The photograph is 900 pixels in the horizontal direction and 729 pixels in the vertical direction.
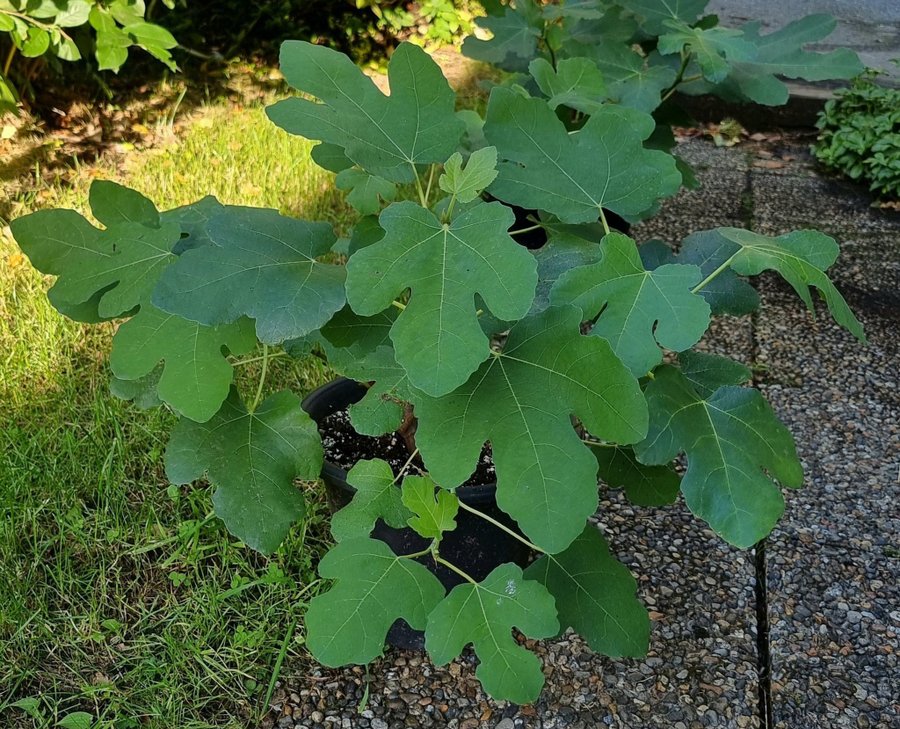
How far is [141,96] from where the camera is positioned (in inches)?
181

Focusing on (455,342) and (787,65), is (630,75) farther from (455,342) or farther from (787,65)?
(455,342)

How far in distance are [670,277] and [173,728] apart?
118 centimetres

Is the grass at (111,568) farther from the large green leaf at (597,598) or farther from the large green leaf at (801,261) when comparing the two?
→ the large green leaf at (801,261)

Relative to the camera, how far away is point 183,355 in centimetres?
138

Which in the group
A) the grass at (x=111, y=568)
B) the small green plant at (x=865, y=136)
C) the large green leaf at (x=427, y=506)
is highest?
the large green leaf at (x=427, y=506)

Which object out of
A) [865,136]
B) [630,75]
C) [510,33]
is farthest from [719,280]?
[865,136]

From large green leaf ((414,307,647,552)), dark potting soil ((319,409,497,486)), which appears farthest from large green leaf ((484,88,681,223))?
dark potting soil ((319,409,497,486))

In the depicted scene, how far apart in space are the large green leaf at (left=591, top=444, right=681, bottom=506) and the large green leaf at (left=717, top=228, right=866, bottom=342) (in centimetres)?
41

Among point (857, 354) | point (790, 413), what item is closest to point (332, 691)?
point (790, 413)

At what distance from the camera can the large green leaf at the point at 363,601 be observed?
128 cm

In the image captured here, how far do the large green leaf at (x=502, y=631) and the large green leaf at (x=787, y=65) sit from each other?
139cm

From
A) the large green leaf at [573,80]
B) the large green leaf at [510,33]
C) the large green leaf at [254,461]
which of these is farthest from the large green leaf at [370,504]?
the large green leaf at [510,33]

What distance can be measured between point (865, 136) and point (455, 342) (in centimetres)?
400

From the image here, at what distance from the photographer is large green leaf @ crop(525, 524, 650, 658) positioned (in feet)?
4.77
